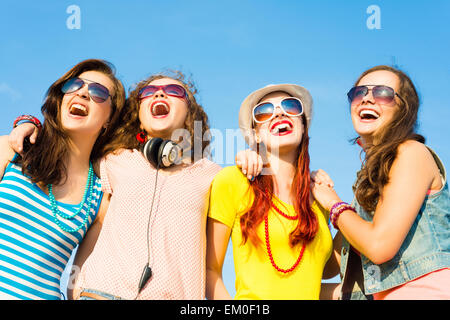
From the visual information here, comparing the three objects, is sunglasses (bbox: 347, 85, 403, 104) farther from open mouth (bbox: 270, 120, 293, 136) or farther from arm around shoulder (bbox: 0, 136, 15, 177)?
arm around shoulder (bbox: 0, 136, 15, 177)

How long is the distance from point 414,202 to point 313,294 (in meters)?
1.32

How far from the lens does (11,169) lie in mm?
4453

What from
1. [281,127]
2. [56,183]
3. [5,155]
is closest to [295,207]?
[281,127]

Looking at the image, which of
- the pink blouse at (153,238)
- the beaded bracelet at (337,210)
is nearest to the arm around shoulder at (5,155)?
the pink blouse at (153,238)

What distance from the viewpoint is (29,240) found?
4.21 m

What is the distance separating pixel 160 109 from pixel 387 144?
250cm

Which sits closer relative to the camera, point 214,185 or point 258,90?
point 214,185

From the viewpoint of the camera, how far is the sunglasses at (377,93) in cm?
431

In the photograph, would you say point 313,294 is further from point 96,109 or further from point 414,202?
point 96,109

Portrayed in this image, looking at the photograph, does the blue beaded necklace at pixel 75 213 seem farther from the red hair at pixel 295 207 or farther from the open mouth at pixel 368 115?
the open mouth at pixel 368 115

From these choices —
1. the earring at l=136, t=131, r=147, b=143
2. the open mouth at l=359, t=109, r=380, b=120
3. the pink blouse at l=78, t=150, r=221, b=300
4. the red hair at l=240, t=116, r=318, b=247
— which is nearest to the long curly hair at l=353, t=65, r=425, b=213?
the open mouth at l=359, t=109, r=380, b=120
